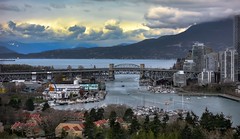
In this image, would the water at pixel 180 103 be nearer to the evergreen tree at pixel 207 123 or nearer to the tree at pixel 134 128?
the evergreen tree at pixel 207 123

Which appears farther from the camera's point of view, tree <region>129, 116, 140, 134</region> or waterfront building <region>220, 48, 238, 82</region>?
waterfront building <region>220, 48, 238, 82</region>

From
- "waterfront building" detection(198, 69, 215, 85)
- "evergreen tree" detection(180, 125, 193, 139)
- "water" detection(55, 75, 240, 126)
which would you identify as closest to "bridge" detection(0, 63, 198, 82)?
"waterfront building" detection(198, 69, 215, 85)

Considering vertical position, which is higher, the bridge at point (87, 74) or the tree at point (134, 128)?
the bridge at point (87, 74)

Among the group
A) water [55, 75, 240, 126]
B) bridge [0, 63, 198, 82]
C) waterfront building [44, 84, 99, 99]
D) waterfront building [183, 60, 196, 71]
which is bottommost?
water [55, 75, 240, 126]

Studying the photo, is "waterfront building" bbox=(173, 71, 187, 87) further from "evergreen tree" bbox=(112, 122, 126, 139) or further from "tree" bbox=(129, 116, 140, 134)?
"evergreen tree" bbox=(112, 122, 126, 139)

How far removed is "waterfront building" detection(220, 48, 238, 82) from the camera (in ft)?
92.0

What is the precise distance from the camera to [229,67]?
28516 millimetres

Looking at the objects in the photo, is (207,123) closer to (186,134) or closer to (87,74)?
(186,134)

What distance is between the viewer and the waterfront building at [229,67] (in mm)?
28031

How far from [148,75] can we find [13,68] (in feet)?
34.7

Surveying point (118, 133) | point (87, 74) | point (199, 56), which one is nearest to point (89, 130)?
point (118, 133)

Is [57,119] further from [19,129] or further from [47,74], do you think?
[47,74]

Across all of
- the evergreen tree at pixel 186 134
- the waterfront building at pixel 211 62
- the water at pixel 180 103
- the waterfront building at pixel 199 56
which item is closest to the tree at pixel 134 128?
the evergreen tree at pixel 186 134

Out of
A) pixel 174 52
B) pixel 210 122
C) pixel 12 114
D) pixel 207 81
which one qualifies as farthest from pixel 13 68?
pixel 174 52
